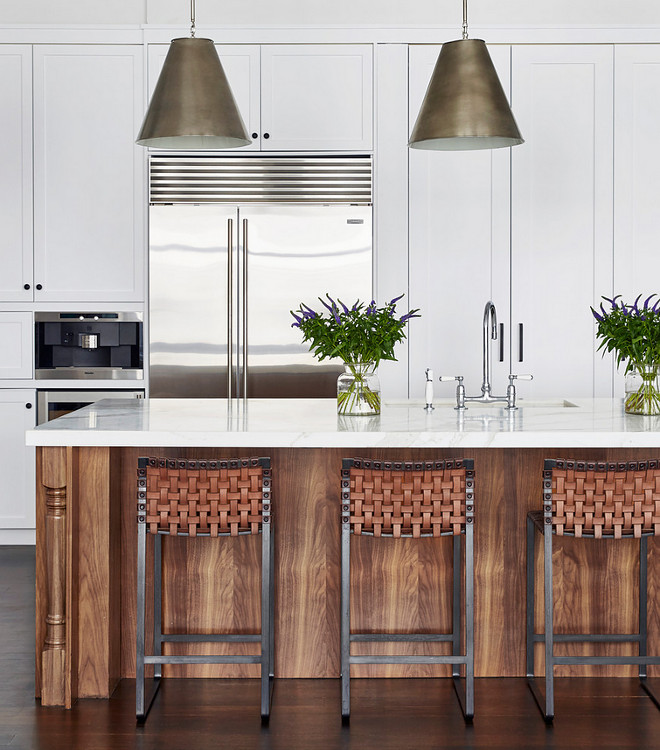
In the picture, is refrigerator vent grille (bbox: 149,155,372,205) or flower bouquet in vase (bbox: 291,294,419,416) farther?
refrigerator vent grille (bbox: 149,155,372,205)

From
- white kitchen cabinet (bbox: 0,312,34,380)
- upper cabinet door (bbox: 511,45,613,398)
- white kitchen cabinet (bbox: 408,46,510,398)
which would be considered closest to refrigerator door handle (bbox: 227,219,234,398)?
white kitchen cabinet (bbox: 408,46,510,398)

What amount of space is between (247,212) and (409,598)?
7.64 feet

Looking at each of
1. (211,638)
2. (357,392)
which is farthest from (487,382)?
(211,638)

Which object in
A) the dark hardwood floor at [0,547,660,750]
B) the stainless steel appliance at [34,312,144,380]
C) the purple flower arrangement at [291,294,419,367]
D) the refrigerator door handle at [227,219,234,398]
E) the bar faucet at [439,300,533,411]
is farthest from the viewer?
the stainless steel appliance at [34,312,144,380]

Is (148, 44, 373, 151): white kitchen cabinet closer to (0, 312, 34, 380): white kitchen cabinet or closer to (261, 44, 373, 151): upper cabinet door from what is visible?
(261, 44, 373, 151): upper cabinet door

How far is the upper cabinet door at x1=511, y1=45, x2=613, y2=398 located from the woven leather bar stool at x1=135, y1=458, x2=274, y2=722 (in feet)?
7.61

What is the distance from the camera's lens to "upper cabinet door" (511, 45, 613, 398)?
4.50m

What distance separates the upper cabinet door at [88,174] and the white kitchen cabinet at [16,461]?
1.84 ft

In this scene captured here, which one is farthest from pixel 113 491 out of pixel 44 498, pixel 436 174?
pixel 436 174

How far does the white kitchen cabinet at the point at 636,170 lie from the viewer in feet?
14.8

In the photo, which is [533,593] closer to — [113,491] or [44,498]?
[113,491]

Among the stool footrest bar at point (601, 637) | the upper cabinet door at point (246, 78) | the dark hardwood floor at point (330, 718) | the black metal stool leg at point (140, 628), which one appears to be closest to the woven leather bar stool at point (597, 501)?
the dark hardwood floor at point (330, 718)

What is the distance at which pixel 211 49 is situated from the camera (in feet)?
8.86

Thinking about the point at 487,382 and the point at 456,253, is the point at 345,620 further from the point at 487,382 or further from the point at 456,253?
the point at 456,253
